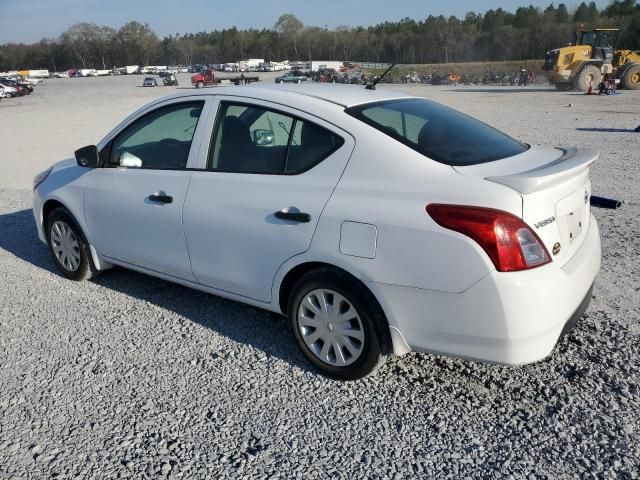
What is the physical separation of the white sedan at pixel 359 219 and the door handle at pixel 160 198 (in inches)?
0.4

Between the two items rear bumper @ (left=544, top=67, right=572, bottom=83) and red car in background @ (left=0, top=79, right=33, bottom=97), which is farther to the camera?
red car in background @ (left=0, top=79, right=33, bottom=97)

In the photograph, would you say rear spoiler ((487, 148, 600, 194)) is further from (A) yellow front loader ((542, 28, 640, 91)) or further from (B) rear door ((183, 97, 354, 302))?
(A) yellow front loader ((542, 28, 640, 91))

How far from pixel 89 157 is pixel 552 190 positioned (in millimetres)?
3509

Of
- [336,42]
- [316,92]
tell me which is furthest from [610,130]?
[336,42]

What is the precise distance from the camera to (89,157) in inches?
180

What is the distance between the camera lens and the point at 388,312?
9.92ft

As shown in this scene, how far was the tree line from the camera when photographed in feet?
333

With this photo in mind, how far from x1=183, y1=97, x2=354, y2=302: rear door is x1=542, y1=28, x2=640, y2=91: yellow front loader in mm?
31608

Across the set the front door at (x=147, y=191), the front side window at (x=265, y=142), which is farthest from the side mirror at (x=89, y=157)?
the front side window at (x=265, y=142)

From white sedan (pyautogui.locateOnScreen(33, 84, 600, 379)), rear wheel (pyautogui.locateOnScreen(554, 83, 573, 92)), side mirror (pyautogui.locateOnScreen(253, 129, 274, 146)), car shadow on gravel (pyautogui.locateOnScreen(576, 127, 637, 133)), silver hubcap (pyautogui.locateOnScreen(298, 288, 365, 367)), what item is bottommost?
rear wheel (pyautogui.locateOnScreen(554, 83, 573, 92))

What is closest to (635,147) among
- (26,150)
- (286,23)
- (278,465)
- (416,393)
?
(416,393)

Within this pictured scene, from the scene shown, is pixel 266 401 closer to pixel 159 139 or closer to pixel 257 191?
pixel 257 191

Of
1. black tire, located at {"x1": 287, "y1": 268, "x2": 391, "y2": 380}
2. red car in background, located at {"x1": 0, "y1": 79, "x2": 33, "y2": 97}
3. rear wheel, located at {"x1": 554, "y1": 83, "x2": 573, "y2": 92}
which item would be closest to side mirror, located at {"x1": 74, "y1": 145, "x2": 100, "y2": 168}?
black tire, located at {"x1": 287, "y1": 268, "x2": 391, "y2": 380}

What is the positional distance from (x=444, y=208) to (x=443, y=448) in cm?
118
